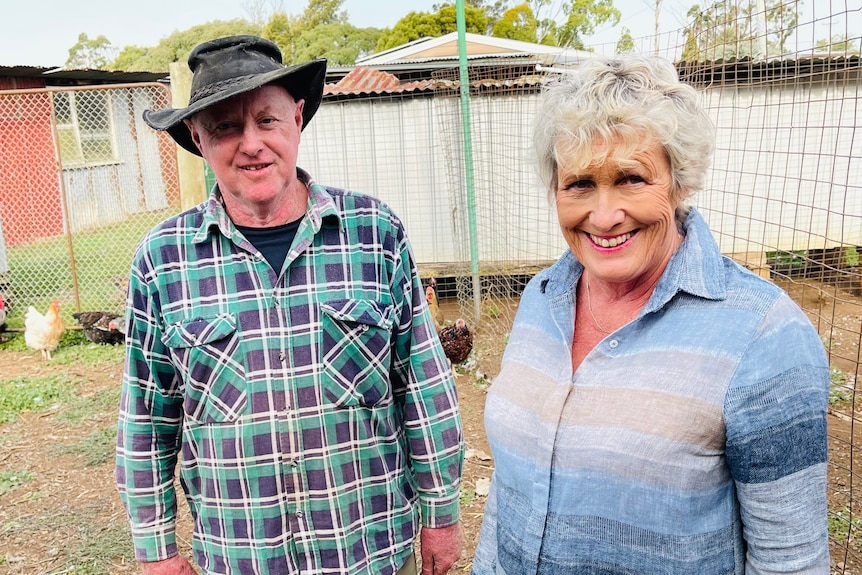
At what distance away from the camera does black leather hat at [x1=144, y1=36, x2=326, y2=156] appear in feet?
5.57

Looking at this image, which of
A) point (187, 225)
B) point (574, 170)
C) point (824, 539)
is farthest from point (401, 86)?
point (824, 539)

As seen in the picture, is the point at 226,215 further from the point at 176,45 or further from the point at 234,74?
the point at 176,45

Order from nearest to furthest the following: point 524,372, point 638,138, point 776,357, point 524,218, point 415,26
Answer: point 776,357
point 638,138
point 524,372
point 524,218
point 415,26

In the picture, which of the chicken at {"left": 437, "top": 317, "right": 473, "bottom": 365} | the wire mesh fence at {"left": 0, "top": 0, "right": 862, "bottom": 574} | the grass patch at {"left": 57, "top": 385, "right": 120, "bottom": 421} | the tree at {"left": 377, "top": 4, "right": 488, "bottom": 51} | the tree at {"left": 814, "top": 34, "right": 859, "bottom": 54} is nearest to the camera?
the tree at {"left": 814, "top": 34, "right": 859, "bottom": 54}

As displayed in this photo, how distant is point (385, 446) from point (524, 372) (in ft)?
1.86

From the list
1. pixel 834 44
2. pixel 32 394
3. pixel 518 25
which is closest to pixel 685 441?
pixel 834 44

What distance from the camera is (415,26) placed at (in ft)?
74.4

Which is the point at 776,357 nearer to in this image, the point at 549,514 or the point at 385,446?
the point at 549,514

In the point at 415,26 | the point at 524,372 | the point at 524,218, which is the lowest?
the point at 524,218

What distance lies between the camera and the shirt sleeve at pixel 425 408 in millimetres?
1970

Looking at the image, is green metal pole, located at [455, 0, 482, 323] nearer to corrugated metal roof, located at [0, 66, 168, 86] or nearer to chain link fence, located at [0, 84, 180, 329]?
chain link fence, located at [0, 84, 180, 329]

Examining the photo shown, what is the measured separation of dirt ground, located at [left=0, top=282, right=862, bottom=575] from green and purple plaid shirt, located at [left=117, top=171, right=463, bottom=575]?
5.77ft

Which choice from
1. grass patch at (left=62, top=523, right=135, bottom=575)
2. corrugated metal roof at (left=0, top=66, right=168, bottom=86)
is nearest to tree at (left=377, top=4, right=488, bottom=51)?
corrugated metal roof at (left=0, top=66, right=168, bottom=86)

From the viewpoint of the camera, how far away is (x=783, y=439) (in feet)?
3.68
